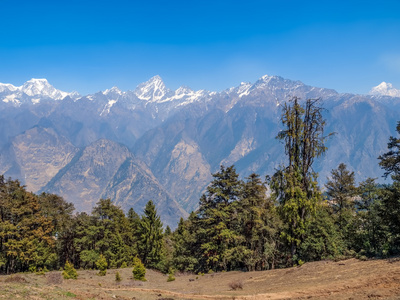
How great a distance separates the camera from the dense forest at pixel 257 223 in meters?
28.6

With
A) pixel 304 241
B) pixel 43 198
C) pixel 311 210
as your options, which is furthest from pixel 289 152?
pixel 43 198

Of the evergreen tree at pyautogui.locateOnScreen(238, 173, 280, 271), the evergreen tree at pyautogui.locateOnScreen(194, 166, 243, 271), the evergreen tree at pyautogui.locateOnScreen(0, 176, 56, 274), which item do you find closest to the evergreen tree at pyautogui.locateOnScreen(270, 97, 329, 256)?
the evergreen tree at pyautogui.locateOnScreen(238, 173, 280, 271)

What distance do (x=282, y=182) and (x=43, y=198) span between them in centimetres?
5844

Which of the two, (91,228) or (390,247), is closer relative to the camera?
(390,247)

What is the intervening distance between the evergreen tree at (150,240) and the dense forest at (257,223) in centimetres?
21

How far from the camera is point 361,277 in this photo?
17922mm

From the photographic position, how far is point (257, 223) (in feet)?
135

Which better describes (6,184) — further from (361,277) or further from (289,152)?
(361,277)

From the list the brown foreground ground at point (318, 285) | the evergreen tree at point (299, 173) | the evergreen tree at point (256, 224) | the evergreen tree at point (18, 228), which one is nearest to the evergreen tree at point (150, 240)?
the evergreen tree at point (18, 228)

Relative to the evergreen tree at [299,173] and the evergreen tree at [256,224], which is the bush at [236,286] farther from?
the evergreen tree at [256,224]

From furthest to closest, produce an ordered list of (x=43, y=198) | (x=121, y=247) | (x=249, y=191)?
(x=43, y=198) < (x=121, y=247) < (x=249, y=191)

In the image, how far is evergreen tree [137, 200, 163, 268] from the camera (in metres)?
61.8

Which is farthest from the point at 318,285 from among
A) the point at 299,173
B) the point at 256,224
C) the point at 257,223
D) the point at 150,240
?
the point at 150,240

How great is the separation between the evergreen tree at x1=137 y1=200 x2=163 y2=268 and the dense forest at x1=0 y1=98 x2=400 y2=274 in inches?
8.1
